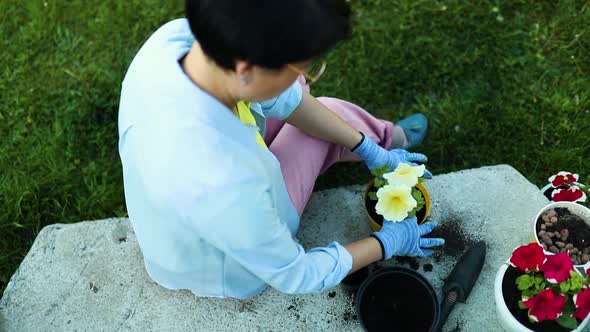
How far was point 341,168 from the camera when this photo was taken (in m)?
2.79

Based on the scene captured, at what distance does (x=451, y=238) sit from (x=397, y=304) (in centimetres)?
41

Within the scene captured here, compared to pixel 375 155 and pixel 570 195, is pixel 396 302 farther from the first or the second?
pixel 570 195

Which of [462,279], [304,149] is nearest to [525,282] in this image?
[462,279]

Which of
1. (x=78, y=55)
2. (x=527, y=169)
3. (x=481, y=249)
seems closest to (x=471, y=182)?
(x=481, y=249)

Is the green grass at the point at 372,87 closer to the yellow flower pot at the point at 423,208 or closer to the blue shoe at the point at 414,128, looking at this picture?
the blue shoe at the point at 414,128

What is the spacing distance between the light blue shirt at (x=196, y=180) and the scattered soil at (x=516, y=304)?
0.54m

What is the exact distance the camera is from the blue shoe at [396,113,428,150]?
2.75 m

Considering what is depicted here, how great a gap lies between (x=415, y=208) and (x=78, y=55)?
2.17 meters

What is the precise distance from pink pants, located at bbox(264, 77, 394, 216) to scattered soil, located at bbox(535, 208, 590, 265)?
2.61 ft

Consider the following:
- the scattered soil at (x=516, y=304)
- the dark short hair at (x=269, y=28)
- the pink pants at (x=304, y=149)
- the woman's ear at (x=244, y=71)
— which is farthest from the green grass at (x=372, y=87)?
the dark short hair at (x=269, y=28)

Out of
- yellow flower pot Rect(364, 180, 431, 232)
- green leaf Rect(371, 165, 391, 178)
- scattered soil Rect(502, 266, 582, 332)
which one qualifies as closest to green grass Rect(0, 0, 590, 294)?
yellow flower pot Rect(364, 180, 431, 232)

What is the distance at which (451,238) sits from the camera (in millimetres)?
2236

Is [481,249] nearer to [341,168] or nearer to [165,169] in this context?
[341,168]

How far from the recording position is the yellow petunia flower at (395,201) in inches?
76.7
